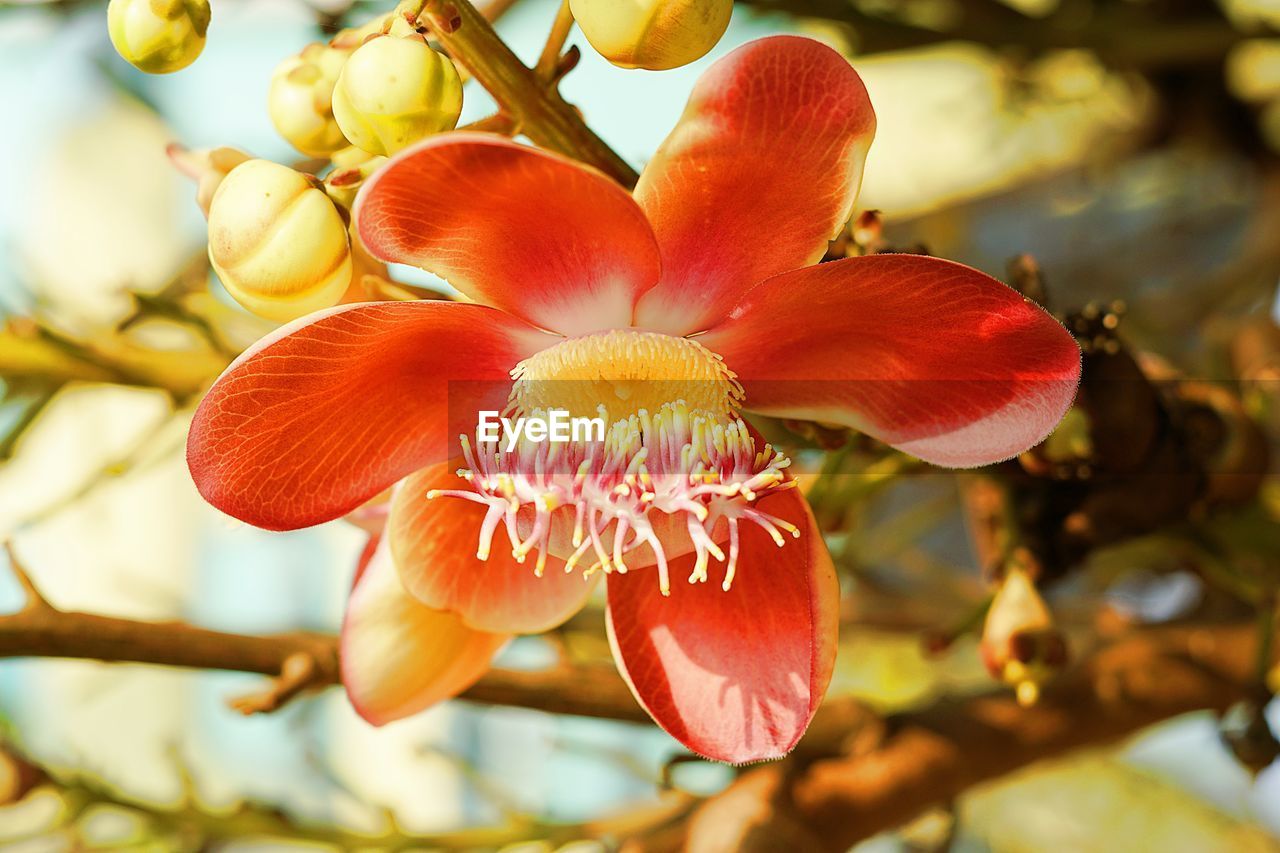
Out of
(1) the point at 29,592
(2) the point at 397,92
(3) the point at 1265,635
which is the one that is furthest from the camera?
(3) the point at 1265,635

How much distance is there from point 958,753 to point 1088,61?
684 millimetres

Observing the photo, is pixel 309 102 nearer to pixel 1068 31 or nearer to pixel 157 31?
pixel 157 31

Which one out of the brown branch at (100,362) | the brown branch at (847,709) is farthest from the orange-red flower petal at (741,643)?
the brown branch at (100,362)

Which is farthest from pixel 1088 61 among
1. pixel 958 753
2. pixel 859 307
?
pixel 859 307

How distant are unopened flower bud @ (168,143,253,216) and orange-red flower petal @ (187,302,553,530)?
5cm

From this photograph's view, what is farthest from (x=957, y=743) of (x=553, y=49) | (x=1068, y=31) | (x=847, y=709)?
(x=1068, y=31)

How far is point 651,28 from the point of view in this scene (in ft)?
0.91

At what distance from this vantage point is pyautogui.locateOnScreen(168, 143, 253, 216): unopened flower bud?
0.32 metres

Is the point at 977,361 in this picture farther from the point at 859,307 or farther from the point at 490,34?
the point at 490,34

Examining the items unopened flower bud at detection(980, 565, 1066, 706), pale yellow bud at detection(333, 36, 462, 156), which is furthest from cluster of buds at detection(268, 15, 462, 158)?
unopened flower bud at detection(980, 565, 1066, 706)

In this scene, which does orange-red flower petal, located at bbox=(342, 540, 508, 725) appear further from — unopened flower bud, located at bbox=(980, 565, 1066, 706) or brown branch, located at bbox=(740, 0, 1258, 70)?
brown branch, located at bbox=(740, 0, 1258, 70)

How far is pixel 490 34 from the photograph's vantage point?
0.93 ft

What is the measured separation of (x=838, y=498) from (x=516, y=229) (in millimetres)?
207

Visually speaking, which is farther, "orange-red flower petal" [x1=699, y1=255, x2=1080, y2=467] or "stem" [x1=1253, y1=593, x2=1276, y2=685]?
"stem" [x1=1253, y1=593, x2=1276, y2=685]
